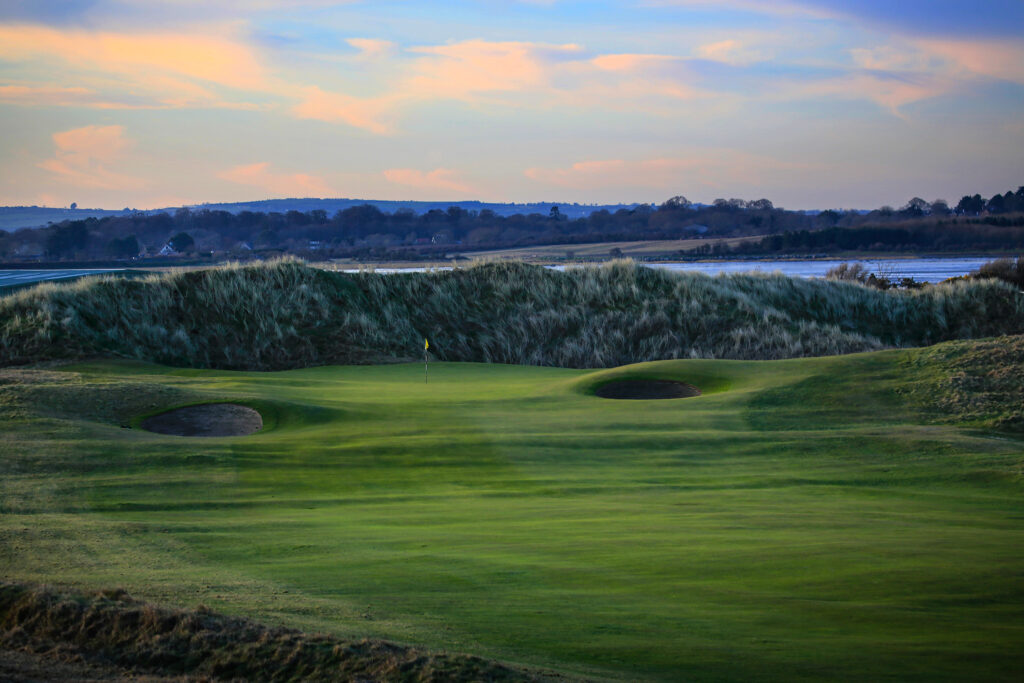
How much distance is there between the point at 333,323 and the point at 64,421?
15.7 metres

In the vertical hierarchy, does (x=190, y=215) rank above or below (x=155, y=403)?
above

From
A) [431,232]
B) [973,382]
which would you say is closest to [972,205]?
[431,232]

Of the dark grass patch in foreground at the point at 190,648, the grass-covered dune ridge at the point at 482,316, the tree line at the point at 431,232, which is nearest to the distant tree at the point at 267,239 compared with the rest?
the tree line at the point at 431,232

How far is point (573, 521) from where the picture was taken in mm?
7609

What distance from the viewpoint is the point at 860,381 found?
48.3 feet

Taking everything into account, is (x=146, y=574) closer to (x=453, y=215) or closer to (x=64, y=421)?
(x=64, y=421)

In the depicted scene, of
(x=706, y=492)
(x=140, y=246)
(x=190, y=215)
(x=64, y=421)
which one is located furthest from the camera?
(x=190, y=215)

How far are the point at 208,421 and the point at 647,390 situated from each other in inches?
280

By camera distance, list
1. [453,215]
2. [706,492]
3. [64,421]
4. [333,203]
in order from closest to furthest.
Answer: [706,492]
[64,421]
[453,215]
[333,203]

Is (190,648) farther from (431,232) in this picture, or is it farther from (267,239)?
(431,232)

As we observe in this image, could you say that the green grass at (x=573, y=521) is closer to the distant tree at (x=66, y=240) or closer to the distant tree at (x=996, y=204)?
the distant tree at (x=66, y=240)

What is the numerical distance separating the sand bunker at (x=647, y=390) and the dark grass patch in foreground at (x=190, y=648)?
38.0ft

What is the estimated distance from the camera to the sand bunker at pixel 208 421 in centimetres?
1297

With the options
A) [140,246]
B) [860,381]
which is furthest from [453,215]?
[860,381]
